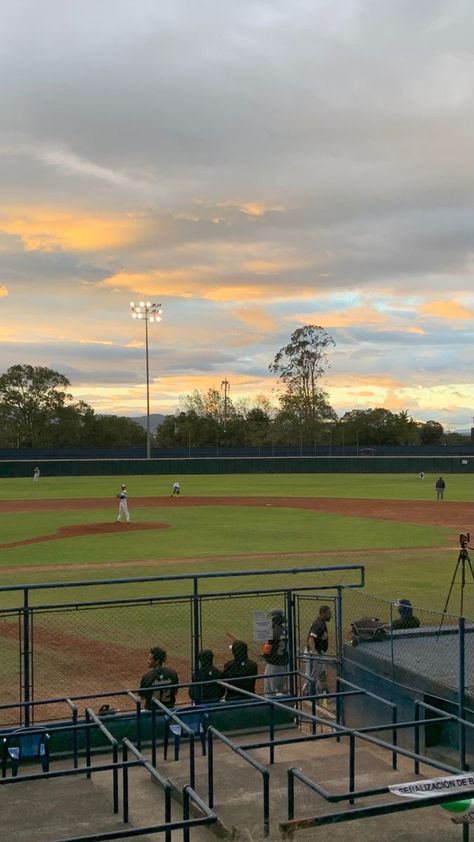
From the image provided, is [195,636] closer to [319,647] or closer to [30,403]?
[319,647]

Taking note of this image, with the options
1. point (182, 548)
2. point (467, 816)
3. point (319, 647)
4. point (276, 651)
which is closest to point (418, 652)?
point (319, 647)

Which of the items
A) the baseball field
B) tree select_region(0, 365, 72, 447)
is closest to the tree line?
tree select_region(0, 365, 72, 447)

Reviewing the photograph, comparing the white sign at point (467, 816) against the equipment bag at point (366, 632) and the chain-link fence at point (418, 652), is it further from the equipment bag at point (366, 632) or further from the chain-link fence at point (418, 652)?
the equipment bag at point (366, 632)

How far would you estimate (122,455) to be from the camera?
305 ft

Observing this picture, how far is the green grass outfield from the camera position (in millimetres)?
23578

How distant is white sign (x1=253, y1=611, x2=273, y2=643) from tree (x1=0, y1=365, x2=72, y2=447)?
124823 mm

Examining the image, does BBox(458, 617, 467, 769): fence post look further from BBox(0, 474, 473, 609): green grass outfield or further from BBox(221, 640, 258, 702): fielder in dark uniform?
BBox(0, 474, 473, 609): green grass outfield

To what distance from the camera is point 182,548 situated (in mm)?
29281

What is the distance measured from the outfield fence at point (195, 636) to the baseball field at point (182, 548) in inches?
2.7

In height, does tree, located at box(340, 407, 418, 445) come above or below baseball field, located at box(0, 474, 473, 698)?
above

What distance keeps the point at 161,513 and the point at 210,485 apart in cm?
2208

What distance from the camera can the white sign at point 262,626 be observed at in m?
12.5

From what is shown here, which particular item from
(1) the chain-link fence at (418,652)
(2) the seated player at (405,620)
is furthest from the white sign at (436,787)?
(2) the seated player at (405,620)

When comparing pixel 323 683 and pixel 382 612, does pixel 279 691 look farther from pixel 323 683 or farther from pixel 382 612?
pixel 382 612
